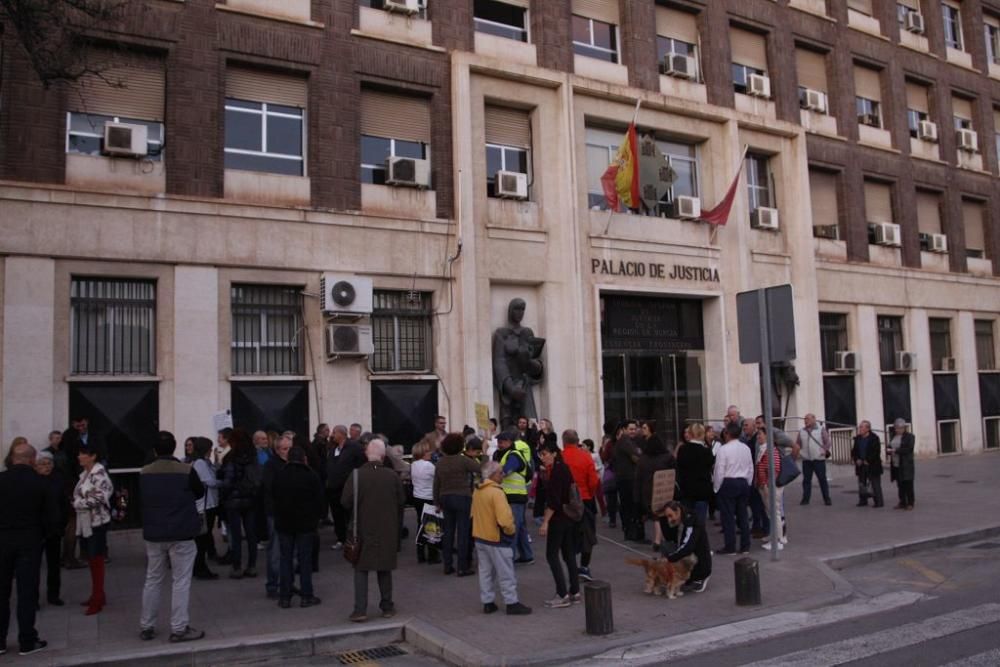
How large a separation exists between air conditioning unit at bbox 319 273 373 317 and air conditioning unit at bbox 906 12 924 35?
21.8m

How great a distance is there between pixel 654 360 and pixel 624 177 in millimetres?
4915

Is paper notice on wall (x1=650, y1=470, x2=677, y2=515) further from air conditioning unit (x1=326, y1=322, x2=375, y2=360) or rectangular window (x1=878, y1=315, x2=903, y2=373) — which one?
rectangular window (x1=878, y1=315, x2=903, y2=373)

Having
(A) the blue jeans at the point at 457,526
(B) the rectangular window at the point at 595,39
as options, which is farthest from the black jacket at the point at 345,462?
(B) the rectangular window at the point at 595,39

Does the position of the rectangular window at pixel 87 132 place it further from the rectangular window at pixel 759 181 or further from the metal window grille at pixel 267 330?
the rectangular window at pixel 759 181

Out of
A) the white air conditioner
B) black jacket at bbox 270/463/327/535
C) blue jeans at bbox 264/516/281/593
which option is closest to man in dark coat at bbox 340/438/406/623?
black jacket at bbox 270/463/327/535

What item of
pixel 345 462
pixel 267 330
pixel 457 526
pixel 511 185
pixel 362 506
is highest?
pixel 511 185

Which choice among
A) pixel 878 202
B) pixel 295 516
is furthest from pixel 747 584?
pixel 878 202

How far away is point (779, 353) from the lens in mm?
10805

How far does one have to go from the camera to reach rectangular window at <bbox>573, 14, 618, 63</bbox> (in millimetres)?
20828

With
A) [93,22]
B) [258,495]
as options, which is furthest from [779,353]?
[93,22]

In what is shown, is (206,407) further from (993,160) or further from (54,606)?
(993,160)

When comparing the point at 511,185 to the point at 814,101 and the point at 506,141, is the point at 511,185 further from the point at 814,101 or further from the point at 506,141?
the point at 814,101

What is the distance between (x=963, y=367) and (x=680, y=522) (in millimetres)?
22711

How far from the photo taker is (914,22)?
93.0 feet
